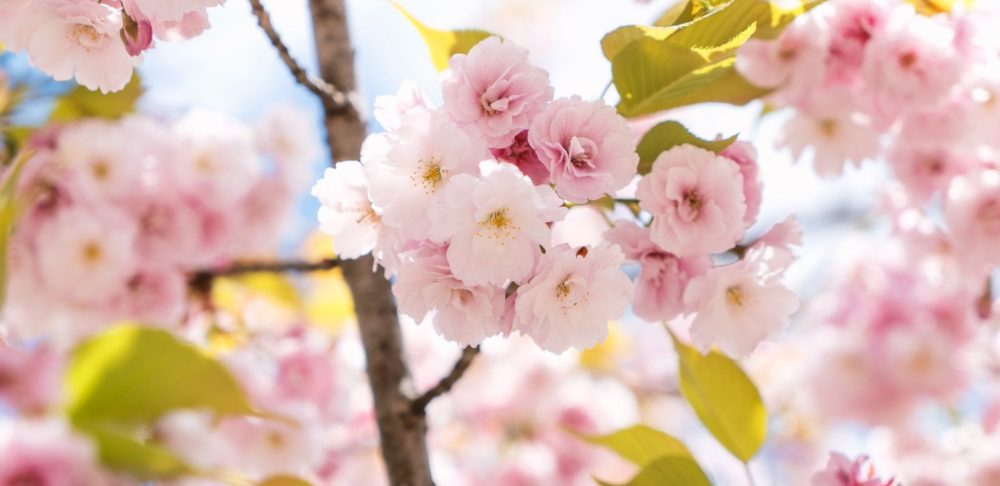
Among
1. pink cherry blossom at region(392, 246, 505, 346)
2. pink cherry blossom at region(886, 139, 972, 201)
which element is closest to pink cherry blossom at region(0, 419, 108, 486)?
pink cherry blossom at region(392, 246, 505, 346)

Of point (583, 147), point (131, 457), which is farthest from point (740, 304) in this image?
point (131, 457)

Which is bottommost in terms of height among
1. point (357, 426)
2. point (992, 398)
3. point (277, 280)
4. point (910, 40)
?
point (992, 398)

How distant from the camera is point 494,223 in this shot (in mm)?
681

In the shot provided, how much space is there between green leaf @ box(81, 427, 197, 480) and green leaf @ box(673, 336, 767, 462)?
618 millimetres

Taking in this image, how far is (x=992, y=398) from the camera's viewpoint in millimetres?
2066

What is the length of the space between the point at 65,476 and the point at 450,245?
1.02ft

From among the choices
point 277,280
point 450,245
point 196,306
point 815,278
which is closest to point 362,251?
point 450,245

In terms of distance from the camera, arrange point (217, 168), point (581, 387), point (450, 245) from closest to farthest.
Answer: point (450, 245) → point (217, 168) → point (581, 387)

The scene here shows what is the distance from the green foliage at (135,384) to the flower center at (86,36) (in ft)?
1.41

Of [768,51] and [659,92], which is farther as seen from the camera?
[768,51]

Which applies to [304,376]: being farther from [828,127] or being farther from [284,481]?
[284,481]

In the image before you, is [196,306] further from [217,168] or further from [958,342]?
[958,342]

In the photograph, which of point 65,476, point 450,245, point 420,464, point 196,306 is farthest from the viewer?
point 196,306

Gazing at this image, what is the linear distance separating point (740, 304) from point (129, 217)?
121 cm
